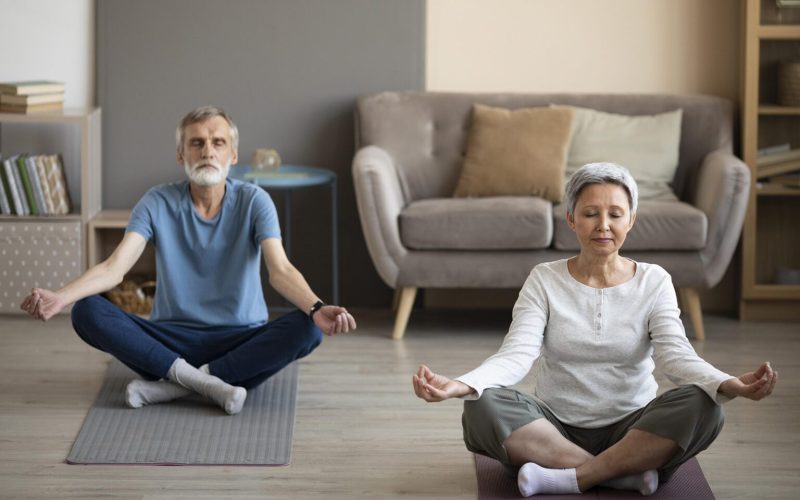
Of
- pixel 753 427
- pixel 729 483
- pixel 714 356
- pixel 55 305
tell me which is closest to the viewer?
pixel 729 483

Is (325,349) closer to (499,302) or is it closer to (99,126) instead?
(499,302)

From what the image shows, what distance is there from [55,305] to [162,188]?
662 mm

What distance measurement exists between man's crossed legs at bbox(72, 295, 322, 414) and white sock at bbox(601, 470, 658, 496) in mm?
1023

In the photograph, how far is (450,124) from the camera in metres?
4.86

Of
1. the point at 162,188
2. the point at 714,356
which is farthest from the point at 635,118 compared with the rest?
the point at 162,188

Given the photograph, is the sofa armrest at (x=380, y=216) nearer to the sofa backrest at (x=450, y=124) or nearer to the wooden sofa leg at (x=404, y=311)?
the wooden sofa leg at (x=404, y=311)

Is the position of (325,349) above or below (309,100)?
below

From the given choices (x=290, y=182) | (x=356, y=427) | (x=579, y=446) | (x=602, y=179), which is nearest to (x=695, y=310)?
(x=290, y=182)

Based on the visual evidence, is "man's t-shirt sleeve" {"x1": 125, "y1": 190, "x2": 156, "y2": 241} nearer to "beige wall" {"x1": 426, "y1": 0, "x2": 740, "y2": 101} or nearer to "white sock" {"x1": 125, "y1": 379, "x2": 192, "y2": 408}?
"white sock" {"x1": 125, "y1": 379, "x2": 192, "y2": 408}

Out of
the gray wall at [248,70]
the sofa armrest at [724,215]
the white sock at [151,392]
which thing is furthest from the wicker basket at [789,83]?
the white sock at [151,392]

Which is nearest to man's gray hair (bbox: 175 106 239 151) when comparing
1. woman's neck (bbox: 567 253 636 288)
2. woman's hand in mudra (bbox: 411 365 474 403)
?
woman's neck (bbox: 567 253 636 288)

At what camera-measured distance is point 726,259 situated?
172 inches

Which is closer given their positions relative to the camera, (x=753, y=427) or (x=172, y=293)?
(x=753, y=427)

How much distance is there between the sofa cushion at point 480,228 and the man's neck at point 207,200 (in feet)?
3.05
